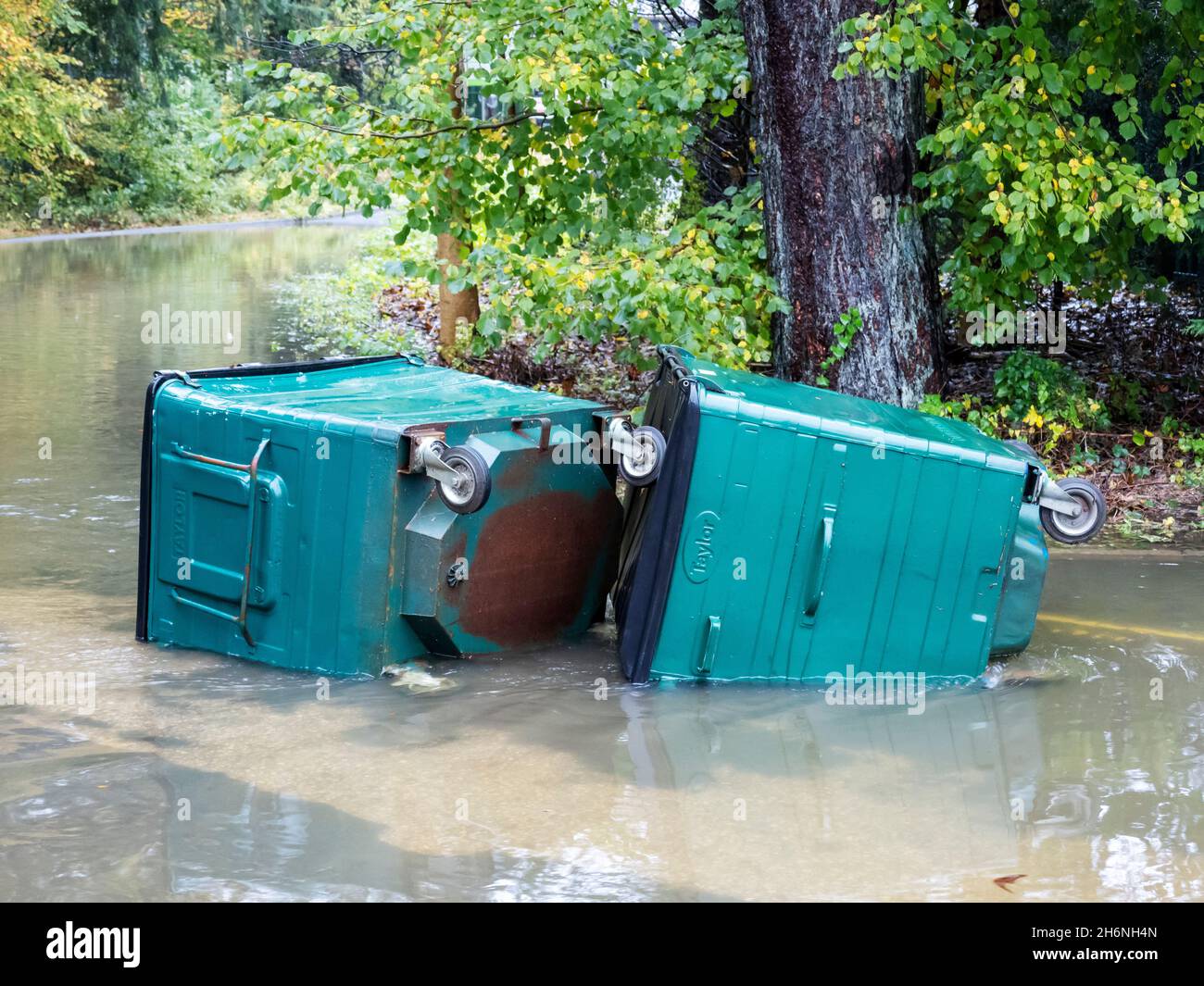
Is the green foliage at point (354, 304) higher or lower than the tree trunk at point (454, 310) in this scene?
lower

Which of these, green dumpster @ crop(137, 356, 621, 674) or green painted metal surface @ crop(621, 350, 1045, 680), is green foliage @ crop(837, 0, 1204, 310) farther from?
green dumpster @ crop(137, 356, 621, 674)

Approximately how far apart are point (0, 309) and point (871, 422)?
52.5 feet

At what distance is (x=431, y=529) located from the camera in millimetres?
5664

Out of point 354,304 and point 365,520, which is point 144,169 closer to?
point 354,304

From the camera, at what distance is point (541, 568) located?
6.21 meters

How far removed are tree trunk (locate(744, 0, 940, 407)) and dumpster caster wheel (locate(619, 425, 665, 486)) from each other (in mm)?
3458

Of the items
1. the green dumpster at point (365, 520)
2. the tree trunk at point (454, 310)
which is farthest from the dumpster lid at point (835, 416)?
the tree trunk at point (454, 310)

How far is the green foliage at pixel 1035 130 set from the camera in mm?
7906

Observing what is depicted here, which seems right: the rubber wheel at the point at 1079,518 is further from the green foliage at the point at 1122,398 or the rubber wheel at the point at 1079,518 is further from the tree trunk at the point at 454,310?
the tree trunk at the point at 454,310

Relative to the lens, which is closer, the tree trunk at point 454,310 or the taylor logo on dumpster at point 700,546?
the taylor logo on dumpster at point 700,546

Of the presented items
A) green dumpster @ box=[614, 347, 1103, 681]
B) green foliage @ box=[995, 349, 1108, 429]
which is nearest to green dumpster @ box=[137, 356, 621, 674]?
green dumpster @ box=[614, 347, 1103, 681]

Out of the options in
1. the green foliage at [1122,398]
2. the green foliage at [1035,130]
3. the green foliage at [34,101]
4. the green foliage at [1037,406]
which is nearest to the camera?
the green foliage at [1035,130]

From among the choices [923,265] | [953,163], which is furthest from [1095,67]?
[923,265]

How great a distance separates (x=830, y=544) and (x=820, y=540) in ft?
0.15
